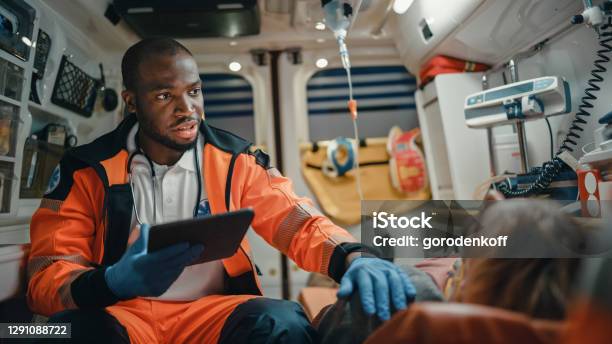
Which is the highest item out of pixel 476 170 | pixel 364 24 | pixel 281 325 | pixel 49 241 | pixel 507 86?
pixel 364 24

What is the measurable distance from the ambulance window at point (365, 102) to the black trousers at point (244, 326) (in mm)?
1553

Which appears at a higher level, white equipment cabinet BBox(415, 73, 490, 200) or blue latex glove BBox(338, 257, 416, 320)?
white equipment cabinet BBox(415, 73, 490, 200)

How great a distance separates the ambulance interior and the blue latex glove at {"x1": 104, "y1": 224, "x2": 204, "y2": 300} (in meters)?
0.37

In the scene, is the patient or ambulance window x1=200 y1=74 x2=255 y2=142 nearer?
the patient

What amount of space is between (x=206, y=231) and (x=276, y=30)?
1.65 m

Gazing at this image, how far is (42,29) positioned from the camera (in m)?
1.34

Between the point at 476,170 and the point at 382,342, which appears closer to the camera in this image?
the point at 382,342

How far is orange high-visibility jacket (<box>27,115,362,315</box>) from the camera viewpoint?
96 centimetres

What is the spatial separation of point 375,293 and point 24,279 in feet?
3.40

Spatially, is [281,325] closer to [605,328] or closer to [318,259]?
[318,259]

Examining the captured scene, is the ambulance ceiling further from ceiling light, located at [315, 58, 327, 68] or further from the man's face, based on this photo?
the man's face

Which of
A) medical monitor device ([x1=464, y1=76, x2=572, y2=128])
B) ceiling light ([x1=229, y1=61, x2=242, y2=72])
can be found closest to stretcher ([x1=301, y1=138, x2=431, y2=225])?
ceiling light ([x1=229, y1=61, x2=242, y2=72])

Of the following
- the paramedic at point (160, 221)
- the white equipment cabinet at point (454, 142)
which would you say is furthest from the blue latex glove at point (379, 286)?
the white equipment cabinet at point (454, 142)

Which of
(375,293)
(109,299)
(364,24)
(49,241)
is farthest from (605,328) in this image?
(364,24)
